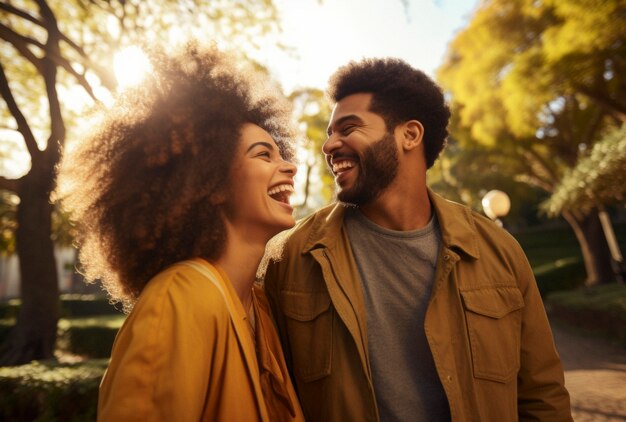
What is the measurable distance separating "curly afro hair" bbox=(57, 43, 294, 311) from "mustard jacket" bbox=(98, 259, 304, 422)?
238 mm

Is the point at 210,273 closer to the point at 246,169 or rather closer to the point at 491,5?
the point at 246,169

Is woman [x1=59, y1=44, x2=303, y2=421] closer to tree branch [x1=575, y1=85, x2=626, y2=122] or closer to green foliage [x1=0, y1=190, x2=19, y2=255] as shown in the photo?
tree branch [x1=575, y1=85, x2=626, y2=122]

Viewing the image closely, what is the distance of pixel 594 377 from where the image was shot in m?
6.73

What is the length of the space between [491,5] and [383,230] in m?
9.99

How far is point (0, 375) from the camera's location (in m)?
4.32

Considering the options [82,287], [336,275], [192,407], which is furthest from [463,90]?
[82,287]

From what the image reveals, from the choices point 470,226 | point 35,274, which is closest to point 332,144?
point 470,226

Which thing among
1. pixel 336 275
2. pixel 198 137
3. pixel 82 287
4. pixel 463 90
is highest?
pixel 463 90

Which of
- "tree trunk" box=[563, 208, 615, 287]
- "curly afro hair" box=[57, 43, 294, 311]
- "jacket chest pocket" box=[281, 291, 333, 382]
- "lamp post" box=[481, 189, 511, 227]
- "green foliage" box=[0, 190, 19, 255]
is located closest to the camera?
"curly afro hair" box=[57, 43, 294, 311]

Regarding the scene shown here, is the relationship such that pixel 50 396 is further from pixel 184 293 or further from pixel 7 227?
pixel 7 227

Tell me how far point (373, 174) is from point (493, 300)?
0.95 metres

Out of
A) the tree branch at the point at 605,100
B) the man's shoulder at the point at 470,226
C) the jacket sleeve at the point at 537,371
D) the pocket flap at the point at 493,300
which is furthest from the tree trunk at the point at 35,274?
the tree branch at the point at 605,100

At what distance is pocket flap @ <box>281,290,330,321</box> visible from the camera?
6.68 ft

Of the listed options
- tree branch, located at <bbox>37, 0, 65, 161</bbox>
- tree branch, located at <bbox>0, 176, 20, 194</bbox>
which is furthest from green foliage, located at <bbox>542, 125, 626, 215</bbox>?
tree branch, located at <bbox>0, 176, 20, 194</bbox>
